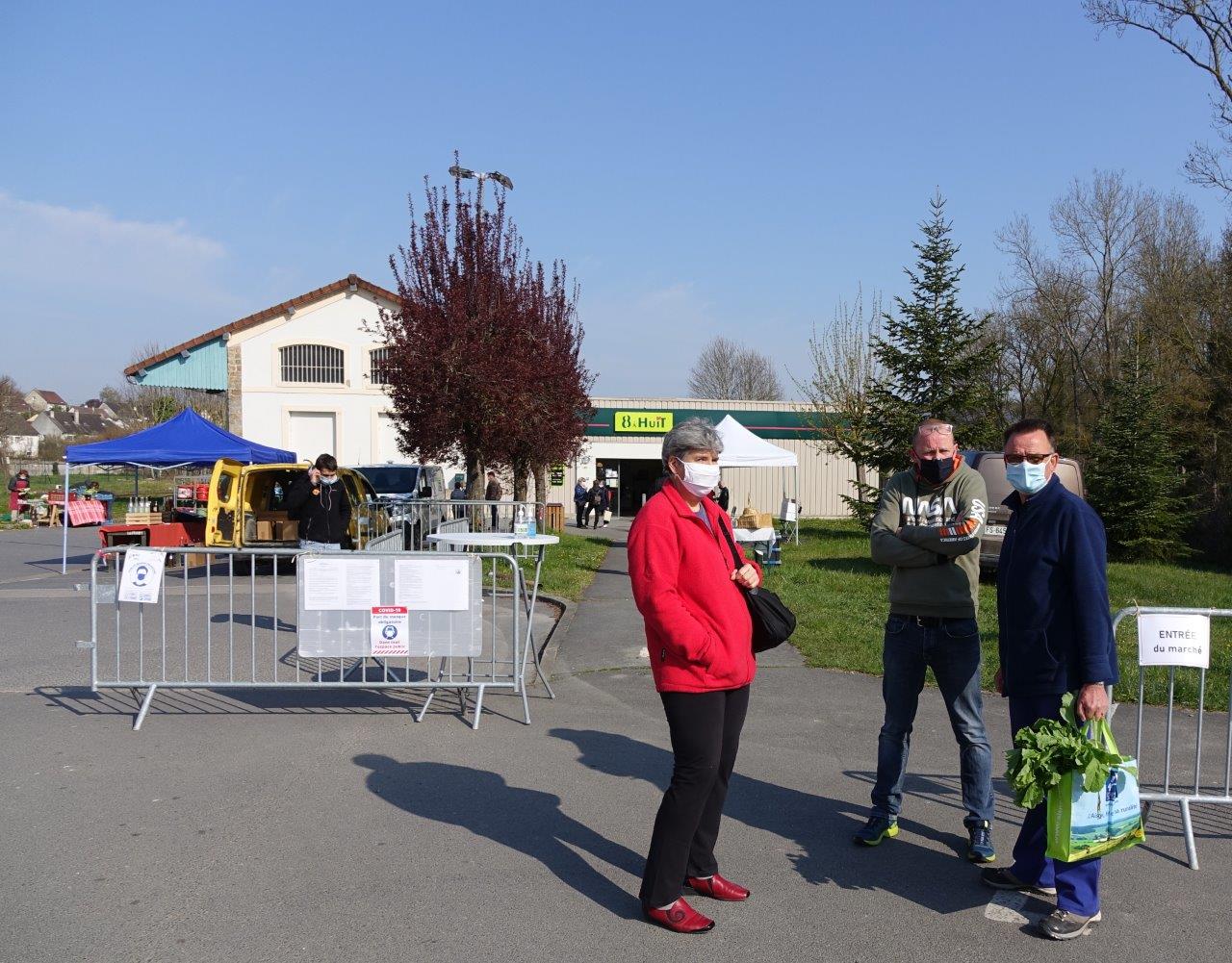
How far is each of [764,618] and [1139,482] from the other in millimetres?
19997

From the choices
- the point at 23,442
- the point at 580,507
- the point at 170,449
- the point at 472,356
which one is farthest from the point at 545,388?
the point at 23,442

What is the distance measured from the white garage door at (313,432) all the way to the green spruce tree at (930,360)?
21194mm

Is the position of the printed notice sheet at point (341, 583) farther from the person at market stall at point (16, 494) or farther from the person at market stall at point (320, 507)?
the person at market stall at point (16, 494)

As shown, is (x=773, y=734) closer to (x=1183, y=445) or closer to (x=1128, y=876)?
(x=1128, y=876)

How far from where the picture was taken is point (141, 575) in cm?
684

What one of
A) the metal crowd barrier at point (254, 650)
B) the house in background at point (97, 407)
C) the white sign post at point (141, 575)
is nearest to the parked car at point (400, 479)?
the metal crowd barrier at point (254, 650)

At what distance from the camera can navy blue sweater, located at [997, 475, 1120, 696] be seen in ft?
12.4

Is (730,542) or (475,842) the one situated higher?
(730,542)

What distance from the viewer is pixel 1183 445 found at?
910 inches

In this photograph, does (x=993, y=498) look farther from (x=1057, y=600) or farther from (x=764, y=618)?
(x=764, y=618)

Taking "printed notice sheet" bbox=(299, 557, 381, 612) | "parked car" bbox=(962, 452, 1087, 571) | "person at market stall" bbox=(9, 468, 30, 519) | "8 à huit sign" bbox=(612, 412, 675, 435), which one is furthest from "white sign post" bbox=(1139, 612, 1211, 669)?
"8 à huit sign" bbox=(612, 412, 675, 435)

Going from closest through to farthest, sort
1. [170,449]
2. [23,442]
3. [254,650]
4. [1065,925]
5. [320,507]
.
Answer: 1. [1065,925]
2. [254,650]
3. [320,507]
4. [170,449]
5. [23,442]

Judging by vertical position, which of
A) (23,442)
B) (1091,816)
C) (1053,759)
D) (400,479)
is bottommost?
(1091,816)

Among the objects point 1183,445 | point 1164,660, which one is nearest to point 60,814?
point 1164,660
